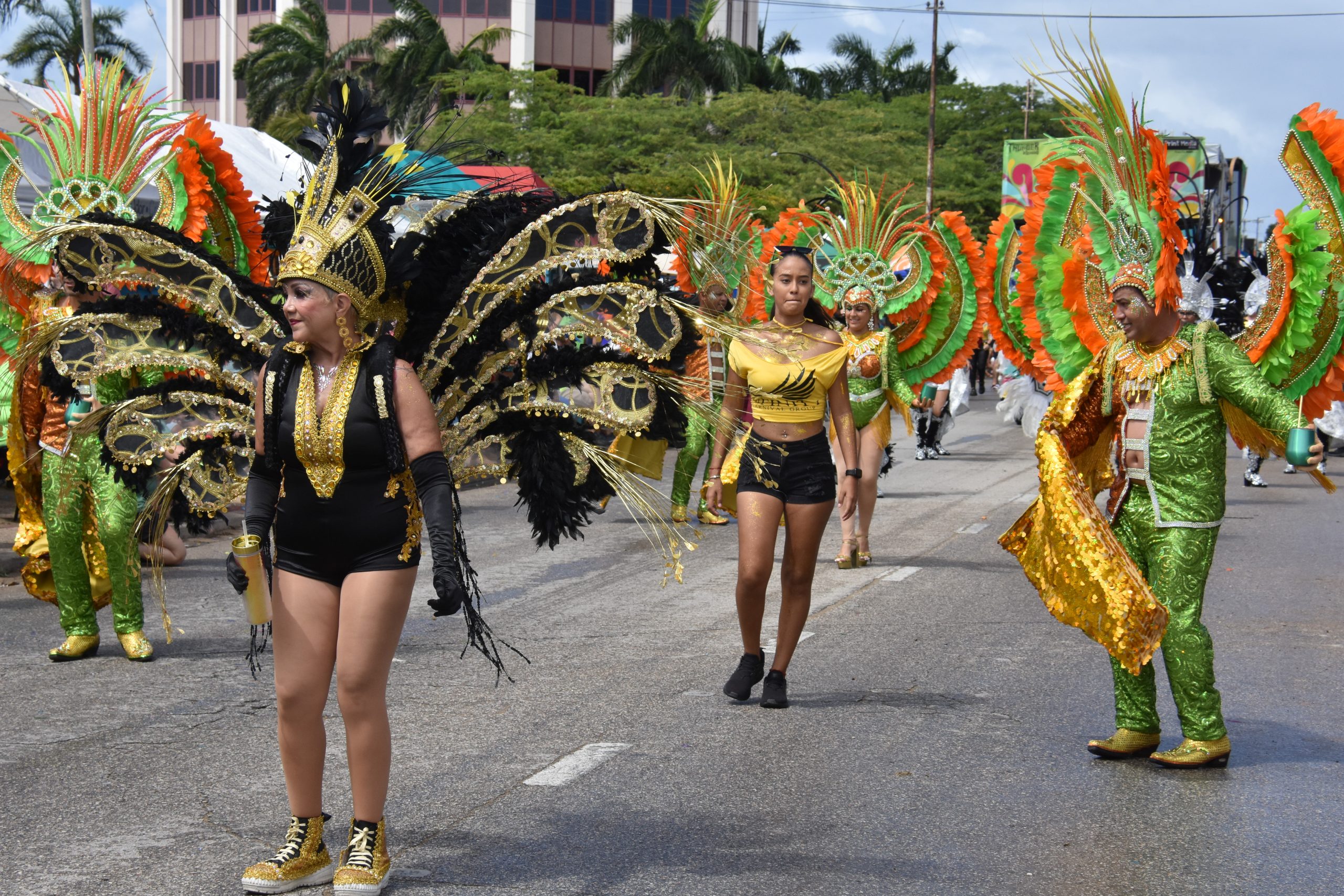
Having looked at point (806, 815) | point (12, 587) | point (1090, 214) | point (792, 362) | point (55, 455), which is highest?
point (1090, 214)

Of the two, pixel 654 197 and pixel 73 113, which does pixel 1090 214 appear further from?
pixel 73 113

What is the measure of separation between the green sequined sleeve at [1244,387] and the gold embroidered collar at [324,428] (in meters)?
3.21

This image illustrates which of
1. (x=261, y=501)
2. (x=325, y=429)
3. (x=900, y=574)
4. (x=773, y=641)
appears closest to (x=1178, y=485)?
(x=773, y=641)

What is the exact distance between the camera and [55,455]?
7312 millimetres

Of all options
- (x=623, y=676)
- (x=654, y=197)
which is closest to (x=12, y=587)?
(x=623, y=676)

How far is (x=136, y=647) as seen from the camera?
732 cm

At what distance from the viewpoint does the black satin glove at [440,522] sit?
4.07 metres

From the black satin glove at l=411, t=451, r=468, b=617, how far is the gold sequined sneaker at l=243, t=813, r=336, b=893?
0.76 m

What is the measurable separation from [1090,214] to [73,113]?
16.2ft

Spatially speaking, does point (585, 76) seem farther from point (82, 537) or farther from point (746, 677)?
point (746, 677)

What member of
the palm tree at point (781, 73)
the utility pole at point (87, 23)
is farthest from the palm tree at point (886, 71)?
the utility pole at point (87, 23)

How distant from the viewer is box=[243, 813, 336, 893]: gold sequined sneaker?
4203mm

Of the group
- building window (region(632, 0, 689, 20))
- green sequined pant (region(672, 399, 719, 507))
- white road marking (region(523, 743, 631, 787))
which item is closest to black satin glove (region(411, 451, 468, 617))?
white road marking (region(523, 743, 631, 787))

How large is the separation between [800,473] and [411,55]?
38022 millimetres
